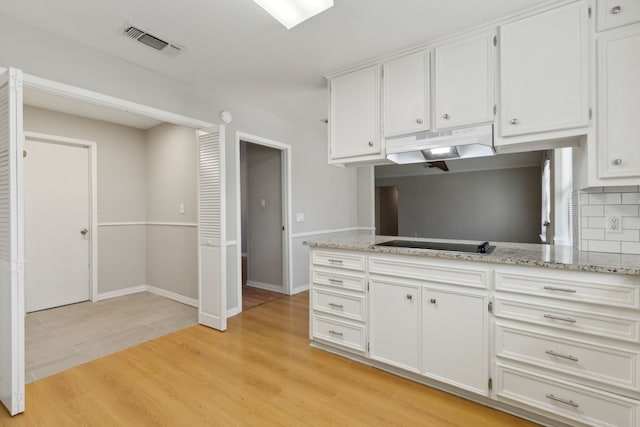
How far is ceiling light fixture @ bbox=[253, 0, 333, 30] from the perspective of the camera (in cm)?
181

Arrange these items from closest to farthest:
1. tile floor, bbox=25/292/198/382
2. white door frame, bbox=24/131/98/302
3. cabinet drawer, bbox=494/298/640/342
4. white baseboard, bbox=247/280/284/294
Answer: cabinet drawer, bbox=494/298/640/342 → tile floor, bbox=25/292/198/382 → white door frame, bbox=24/131/98/302 → white baseboard, bbox=247/280/284/294

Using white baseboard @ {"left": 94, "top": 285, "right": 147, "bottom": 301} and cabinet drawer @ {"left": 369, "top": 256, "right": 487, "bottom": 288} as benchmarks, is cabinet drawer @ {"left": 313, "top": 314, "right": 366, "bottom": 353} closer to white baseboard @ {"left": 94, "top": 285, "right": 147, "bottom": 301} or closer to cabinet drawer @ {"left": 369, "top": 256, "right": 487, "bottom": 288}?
cabinet drawer @ {"left": 369, "top": 256, "right": 487, "bottom": 288}

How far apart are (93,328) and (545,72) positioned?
453 centimetres

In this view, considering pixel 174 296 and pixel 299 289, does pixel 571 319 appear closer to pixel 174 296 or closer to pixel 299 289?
pixel 299 289

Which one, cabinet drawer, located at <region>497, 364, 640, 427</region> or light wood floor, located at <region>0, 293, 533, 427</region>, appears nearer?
cabinet drawer, located at <region>497, 364, 640, 427</region>

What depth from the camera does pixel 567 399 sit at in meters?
1.68

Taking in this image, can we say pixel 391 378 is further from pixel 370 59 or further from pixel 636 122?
pixel 370 59

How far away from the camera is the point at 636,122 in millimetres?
1723

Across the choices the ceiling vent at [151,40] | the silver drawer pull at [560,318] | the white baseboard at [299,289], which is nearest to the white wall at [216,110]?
the white baseboard at [299,289]

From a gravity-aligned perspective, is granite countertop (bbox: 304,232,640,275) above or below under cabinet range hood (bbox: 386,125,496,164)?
below

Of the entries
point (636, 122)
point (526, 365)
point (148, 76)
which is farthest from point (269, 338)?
point (636, 122)

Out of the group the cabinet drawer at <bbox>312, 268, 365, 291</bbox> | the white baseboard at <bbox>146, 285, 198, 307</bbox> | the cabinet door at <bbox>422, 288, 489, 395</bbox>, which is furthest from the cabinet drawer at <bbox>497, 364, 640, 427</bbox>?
the white baseboard at <bbox>146, 285, 198, 307</bbox>

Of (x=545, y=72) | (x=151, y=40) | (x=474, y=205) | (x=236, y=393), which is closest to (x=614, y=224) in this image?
(x=545, y=72)

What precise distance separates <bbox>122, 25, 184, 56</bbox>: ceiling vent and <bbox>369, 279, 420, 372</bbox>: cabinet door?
2474 mm
